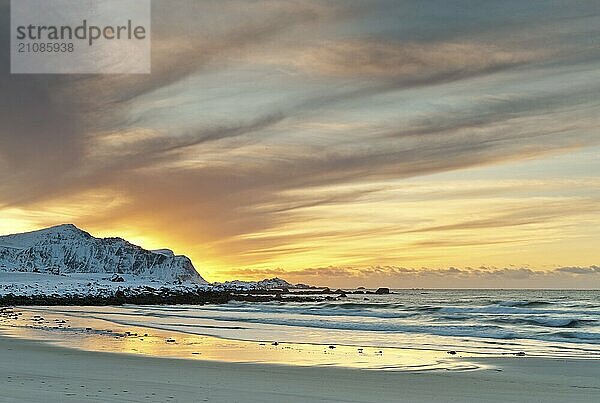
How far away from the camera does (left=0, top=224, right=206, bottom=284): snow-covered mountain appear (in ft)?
574

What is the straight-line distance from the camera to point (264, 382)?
431 inches

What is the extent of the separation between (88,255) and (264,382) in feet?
603

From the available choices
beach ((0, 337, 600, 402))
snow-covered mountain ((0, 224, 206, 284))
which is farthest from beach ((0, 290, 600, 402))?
snow-covered mountain ((0, 224, 206, 284))

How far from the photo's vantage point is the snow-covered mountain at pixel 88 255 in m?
175

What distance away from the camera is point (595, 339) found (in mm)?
22609

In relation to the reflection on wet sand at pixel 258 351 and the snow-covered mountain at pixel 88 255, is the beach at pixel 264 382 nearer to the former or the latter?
the reflection on wet sand at pixel 258 351

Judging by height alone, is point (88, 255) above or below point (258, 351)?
above

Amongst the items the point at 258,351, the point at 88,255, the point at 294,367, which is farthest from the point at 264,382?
the point at 88,255

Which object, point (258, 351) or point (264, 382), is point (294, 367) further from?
point (258, 351)

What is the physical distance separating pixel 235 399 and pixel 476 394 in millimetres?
3827

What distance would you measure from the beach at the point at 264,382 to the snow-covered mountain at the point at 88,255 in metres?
162

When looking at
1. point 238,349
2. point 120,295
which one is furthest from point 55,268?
point 238,349

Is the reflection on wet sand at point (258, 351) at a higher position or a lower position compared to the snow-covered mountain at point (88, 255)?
lower

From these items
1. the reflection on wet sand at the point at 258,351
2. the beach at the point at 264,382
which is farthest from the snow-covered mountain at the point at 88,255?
the beach at the point at 264,382
